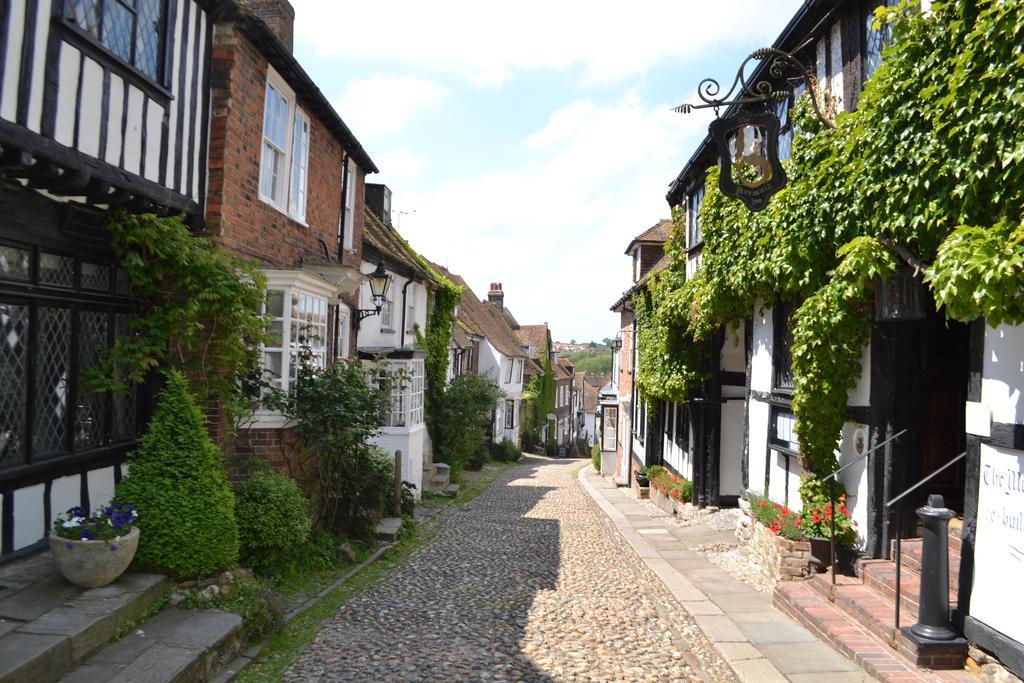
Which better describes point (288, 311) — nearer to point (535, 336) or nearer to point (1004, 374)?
point (1004, 374)

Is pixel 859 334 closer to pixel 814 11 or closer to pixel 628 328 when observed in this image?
pixel 814 11

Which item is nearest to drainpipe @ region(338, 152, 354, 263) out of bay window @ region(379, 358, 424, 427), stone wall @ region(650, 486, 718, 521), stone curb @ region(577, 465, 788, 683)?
bay window @ region(379, 358, 424, 427)

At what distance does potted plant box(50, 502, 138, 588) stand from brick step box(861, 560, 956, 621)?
6635 mm

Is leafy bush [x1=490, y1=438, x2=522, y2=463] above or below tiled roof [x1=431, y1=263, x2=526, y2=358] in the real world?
below

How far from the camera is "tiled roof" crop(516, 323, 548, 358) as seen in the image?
58.4 m

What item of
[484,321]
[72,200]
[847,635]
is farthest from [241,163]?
[484,321]

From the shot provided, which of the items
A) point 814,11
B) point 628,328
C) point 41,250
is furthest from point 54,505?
point 628,328

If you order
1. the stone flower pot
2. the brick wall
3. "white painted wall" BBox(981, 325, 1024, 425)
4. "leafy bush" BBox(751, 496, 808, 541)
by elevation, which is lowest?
"leafy bush" BBox(751, 496, 808, 541)

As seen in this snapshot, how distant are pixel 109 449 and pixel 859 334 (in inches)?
316

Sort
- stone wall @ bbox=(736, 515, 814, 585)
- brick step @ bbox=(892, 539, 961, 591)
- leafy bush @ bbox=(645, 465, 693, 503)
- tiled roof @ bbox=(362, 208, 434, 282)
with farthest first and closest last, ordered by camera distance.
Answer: tiled roof @ bbox=(362, 208, 434, 282) < leafy bush @ bbox=(645, 465, 693, 503) < stone wall @ bbox=(736, 515, 814, 585) < brick step @ bbox=(892, 539, 961, 591)

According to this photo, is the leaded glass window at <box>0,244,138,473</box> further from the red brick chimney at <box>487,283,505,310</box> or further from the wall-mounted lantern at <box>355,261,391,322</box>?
the red brick chimney at <box>487,283,505,310</box>

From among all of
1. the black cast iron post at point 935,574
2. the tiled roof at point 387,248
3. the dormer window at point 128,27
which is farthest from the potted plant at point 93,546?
the tiled roof at point 387,248

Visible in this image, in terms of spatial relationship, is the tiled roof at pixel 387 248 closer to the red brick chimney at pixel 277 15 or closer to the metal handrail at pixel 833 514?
the red brick chimney at pixel 277 15

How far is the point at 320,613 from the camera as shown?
784cm
